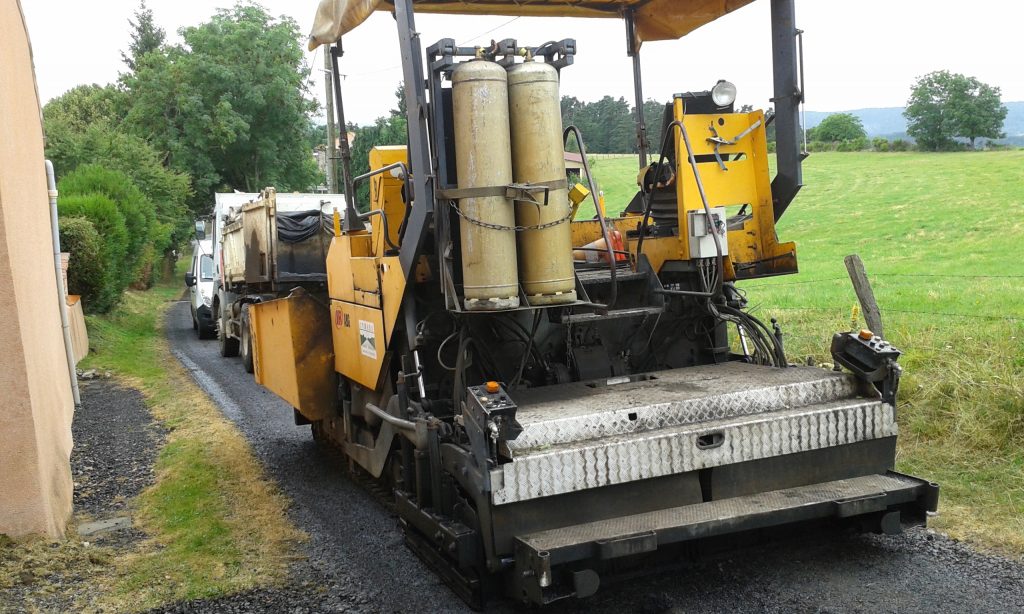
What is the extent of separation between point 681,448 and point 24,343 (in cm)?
428

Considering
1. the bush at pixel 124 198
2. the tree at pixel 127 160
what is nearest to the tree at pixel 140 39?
the tree at pixel 127 160

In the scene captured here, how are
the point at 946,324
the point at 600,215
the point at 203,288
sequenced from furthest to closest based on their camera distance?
the point at 203,288, the point at 946,324, the point at 600,215

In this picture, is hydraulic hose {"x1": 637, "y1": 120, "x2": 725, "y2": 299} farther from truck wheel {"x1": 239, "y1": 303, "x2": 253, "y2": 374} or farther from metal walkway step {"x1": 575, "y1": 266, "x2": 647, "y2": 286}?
truck wheel {"x1": 239, "y1": 303, "x2": 253, "y2": 374}

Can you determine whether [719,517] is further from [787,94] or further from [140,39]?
[140,39]

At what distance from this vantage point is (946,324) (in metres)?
8.88

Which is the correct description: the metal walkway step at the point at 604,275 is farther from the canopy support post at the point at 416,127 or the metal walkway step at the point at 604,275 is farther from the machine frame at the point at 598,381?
→ the canopy support post at the point at 416,127

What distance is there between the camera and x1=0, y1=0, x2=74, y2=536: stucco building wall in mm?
5805

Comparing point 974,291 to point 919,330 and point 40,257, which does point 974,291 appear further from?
point 40,257

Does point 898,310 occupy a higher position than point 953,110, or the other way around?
point 953,110

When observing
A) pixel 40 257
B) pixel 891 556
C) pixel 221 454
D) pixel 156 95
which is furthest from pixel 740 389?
pixel 156 95

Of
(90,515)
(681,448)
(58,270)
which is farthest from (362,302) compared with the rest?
(58,270)

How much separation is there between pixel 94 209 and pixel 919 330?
56.0ft

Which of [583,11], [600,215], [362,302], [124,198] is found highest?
[583,11]

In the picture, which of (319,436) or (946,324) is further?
(946,324)
